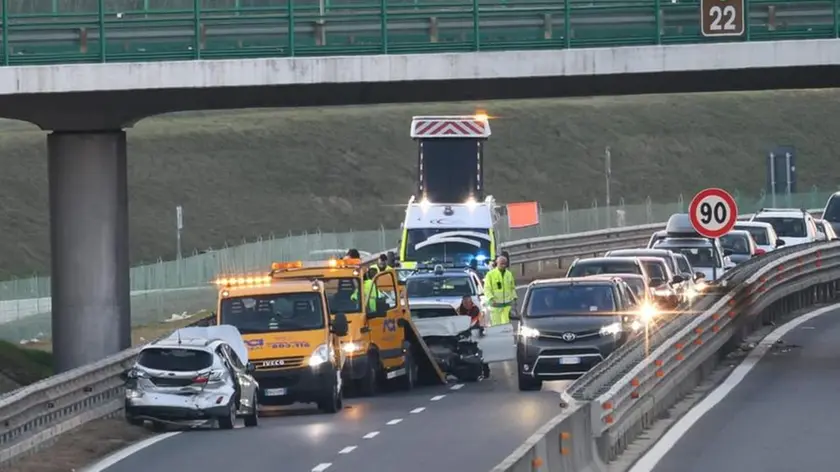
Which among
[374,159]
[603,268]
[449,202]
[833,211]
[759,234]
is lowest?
[603,268]

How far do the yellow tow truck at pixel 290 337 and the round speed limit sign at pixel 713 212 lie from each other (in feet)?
23.5

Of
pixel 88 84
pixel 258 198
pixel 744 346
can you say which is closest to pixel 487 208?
pixel 744 346

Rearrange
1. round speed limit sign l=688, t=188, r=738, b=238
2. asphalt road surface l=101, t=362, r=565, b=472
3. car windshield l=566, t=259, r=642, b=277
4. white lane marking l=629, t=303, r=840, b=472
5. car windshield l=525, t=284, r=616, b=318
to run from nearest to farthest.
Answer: white lane marking l=629, t=303, r=840, b=472
asphalt road surface l=101, t=362, r=565, b=472
car windshield l=525, t=284, r=616, b=318
round speed limit sign l=688, t=188, r=738, b=238
car windshield l=566, t=259, r=642, b=277

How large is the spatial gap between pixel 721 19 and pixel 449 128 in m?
14.6

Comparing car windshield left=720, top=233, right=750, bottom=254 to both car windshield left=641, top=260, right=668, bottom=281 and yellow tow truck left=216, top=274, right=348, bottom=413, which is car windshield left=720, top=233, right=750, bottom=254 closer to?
car windshield left=641, top=260, right=668, bottom=281

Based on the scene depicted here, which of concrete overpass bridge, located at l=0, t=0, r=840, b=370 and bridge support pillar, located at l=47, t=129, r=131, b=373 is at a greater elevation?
concrete overpass bridge, located at l=0, t=0, r=840, b=370

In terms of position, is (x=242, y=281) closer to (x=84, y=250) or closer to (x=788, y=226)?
(x=84, y=250)

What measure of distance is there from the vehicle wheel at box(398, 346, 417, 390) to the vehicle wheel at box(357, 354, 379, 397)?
62 centimetres

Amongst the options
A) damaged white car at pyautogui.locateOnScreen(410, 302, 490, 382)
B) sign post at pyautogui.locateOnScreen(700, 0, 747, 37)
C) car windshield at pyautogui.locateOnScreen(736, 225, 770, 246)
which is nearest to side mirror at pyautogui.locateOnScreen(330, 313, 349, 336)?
damaged white car at pyautogui.locateOnScreen(410, 302, 490, 382)

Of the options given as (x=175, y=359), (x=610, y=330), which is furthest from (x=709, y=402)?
(x=175, y=359)

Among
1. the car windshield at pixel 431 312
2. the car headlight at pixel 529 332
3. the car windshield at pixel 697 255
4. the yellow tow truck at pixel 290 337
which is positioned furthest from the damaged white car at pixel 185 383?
the car windshield at pixel 697 255

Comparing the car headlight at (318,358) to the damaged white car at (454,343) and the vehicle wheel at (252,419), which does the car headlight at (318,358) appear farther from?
the damaged white car at (454,343)

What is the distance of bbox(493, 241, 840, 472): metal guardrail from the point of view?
1612 cm

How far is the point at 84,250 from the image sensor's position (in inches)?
1312
